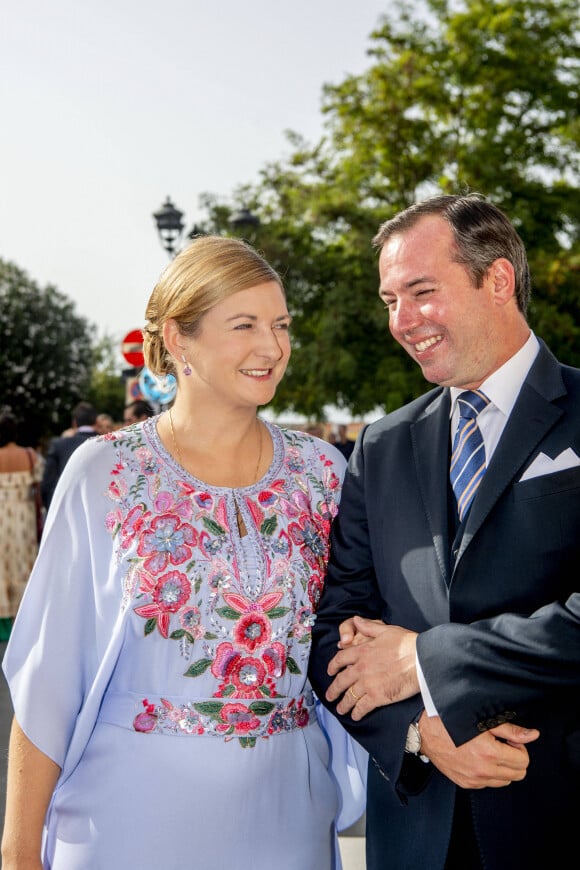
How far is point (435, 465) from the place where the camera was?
2.75m

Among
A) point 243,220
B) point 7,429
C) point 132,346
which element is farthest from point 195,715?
point 243,220

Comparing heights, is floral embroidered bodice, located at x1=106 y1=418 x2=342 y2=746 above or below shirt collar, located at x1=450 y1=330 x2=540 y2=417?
below

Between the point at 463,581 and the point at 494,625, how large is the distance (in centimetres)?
17

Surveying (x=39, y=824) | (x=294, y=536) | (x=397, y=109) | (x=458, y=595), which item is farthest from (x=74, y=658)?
(x=397, y=109)

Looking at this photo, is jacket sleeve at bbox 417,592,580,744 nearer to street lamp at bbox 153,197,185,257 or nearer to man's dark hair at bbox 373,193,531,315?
man's dark hair at bbox 373,193,531,315

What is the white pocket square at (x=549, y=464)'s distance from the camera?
2.51 meters

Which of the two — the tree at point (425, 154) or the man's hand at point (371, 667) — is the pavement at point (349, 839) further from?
the tree at point (425, 154)

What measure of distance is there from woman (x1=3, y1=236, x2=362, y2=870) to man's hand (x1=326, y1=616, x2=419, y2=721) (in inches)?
7.4

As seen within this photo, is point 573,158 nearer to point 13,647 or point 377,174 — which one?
point 377,174

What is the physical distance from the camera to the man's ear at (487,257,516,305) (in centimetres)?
279

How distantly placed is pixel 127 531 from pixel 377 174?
1978 centimetres

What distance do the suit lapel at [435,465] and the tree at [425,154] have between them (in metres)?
17.2

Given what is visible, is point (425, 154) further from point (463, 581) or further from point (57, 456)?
point (463, 581)

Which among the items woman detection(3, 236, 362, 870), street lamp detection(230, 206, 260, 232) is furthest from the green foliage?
woman detection(3, 236, 362, 870)
